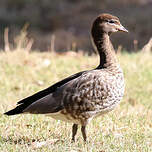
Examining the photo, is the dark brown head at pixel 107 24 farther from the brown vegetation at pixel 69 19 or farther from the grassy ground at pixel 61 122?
the brown vegetation at pixel 69 19

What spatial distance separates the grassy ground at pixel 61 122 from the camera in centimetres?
458

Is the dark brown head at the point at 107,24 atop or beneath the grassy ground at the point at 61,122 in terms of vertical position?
atop

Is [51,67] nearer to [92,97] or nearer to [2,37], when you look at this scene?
[92,97]

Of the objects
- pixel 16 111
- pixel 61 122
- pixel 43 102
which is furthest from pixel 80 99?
pixel 61 122

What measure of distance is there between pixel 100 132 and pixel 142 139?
0.52 meters

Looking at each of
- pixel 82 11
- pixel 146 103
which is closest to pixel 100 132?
pixel 146 103

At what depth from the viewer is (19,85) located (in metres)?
8.72

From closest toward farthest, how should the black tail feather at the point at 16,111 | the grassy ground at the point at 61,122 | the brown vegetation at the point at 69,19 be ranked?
1. the grassy ground at the point at 61,122
2. the black tail feather at the point at 16,111
3. the brown vegetation at the point at 69,19

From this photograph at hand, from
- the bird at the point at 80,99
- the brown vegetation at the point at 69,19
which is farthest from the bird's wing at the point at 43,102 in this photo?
the brown vegetation at the point at 69,19

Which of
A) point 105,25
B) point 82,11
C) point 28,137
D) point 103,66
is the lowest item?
point 28,137

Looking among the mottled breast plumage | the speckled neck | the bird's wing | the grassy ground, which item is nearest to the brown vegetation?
the grassy ground

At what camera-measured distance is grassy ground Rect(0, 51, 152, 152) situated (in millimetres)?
4578

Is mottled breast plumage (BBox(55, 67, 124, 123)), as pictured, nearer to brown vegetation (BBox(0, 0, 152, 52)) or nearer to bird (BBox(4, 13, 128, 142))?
bird (BBox(4, 13, 128, 142))

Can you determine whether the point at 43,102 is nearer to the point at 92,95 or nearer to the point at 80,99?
the point at 80,99
